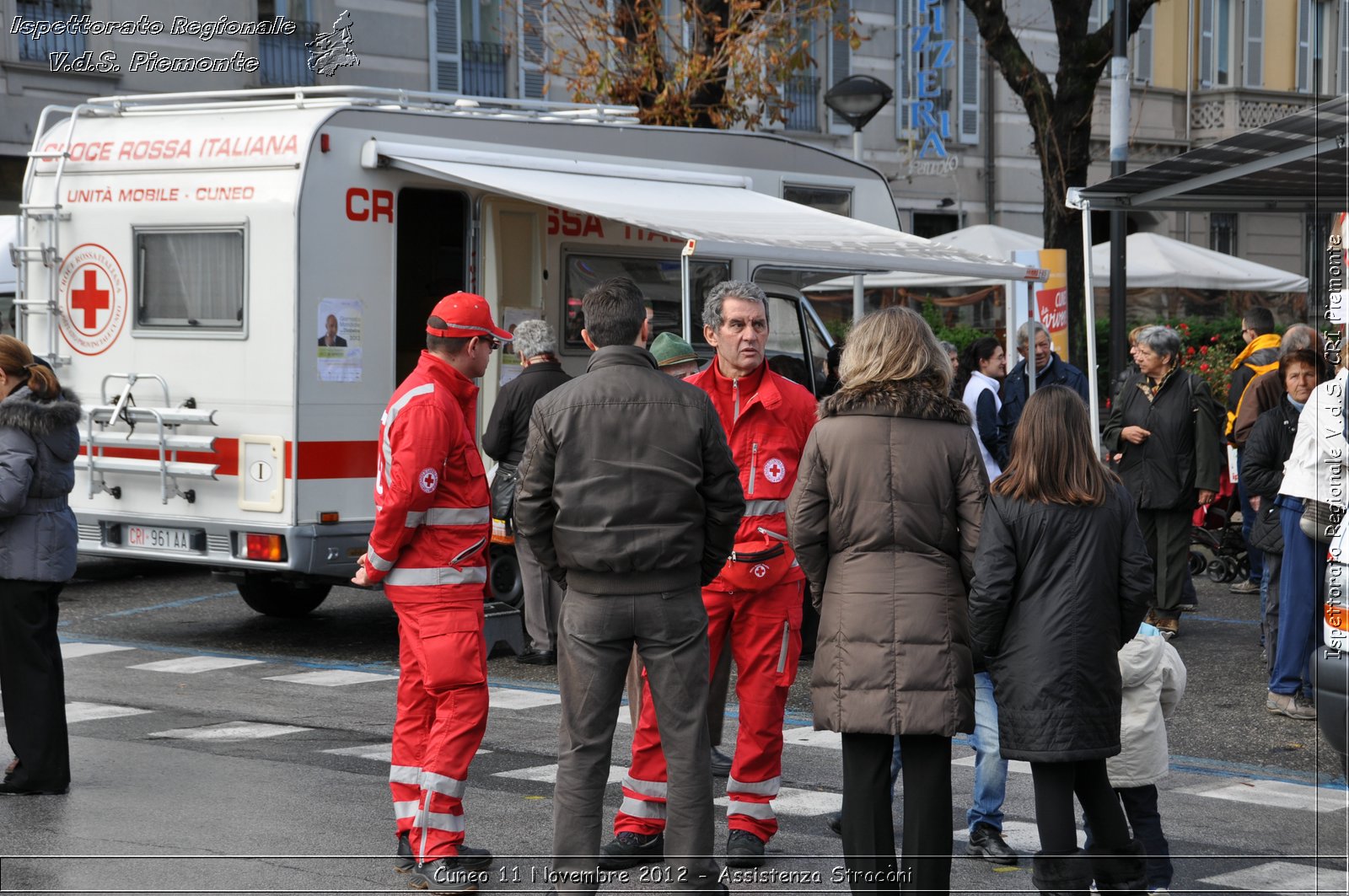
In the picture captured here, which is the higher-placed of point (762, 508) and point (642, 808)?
point (762, 508)

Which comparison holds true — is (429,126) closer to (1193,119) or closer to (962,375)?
(962,375)

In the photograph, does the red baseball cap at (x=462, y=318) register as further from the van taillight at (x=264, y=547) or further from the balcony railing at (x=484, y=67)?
the balcony railing at (x=484, y=67)

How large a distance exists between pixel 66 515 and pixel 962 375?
24.2 ft

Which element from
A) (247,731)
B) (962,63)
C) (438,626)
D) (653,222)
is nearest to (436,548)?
(438,626)

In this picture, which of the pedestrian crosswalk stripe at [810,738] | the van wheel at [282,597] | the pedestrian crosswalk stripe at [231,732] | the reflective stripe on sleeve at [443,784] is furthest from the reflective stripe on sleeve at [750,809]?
the van wheel at [282,597]

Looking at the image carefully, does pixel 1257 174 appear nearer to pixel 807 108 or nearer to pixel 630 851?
pixel 630 851

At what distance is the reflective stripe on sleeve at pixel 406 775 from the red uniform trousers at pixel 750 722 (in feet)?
2.40

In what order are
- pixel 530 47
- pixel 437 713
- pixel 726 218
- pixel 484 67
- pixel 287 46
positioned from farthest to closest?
pixel 484 67, pixel 530 47, pixel 287 46, pixel 726 218, pixel 437 713

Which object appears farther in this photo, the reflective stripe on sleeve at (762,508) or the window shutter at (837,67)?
the window shutter at (837,67)

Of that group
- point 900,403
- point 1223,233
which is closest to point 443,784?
point 900,403

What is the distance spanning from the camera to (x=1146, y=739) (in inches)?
203

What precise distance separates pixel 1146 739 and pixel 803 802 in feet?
6.16

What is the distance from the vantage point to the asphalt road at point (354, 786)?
18.6 feet

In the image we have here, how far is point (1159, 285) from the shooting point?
1950cm
